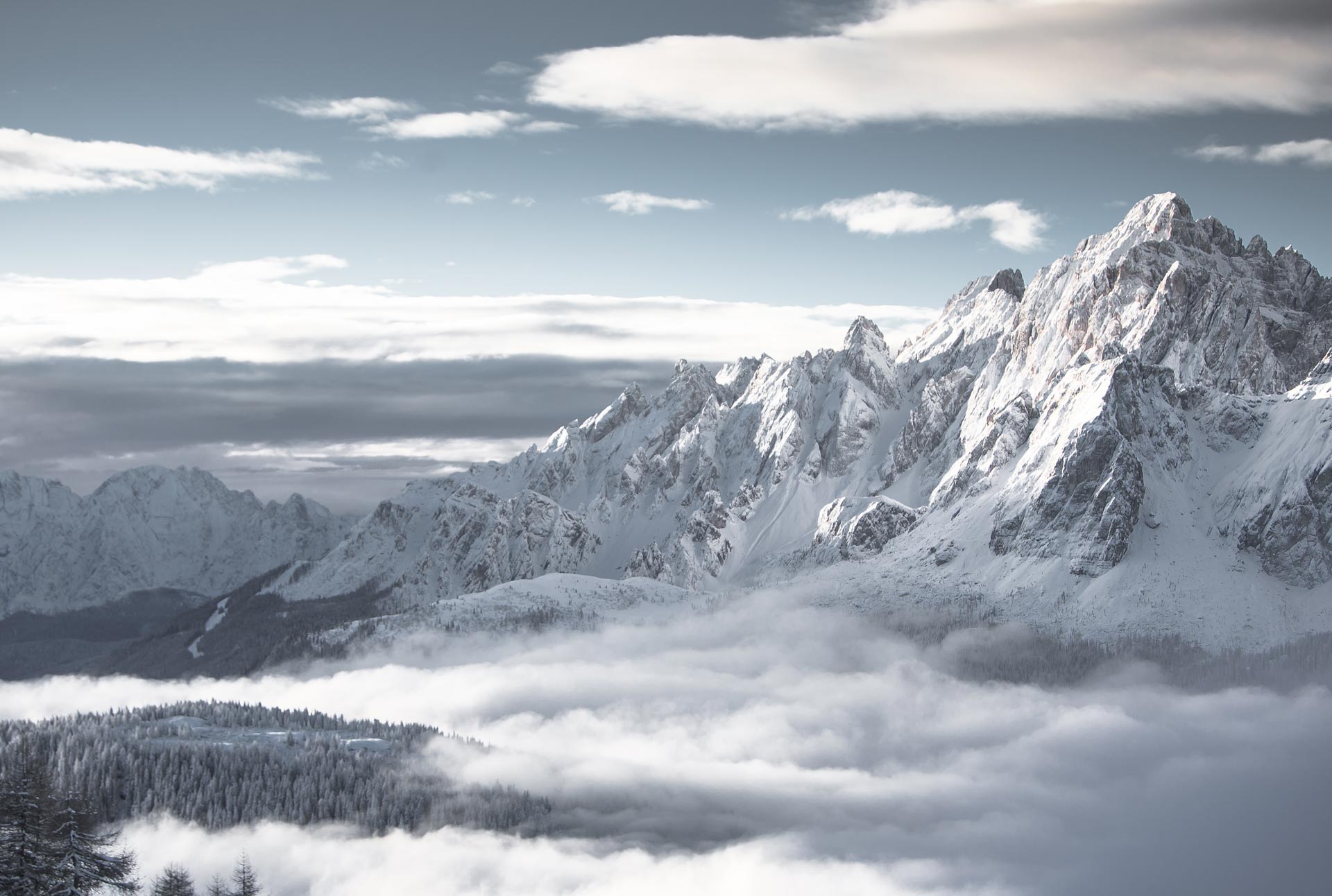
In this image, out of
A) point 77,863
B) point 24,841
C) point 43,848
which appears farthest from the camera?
point 77,863

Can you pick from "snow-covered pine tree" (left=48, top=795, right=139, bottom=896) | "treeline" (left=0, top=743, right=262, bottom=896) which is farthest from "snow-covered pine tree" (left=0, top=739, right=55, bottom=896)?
"snow-covered pine tree" (left=48, top=795, right=139, bottom=896)

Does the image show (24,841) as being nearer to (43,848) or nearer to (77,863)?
(43,848)

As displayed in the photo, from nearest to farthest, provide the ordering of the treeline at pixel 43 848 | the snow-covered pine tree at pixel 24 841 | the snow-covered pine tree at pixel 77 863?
1. the snow-covered pine tree at pixel 24 841
2. the treeline at pixel 43 848
3. the snow-covered pine tree at pixel 77 863

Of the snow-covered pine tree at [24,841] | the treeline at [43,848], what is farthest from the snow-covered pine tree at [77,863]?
the snow-covered pine tree at [24,841]

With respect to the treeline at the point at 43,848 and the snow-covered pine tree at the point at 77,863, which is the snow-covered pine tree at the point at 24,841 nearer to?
the treeline at the point at 43,848

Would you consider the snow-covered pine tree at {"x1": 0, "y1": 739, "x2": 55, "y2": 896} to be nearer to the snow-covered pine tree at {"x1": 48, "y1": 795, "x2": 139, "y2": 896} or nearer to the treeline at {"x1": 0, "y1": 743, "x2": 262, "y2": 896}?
the treeline at {"x1": 0, "y1": 743, "x2": 262, "y2": 896}

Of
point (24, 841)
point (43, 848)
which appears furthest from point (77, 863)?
point (24, 841)

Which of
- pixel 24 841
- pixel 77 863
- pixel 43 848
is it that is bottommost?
pixel 77 863

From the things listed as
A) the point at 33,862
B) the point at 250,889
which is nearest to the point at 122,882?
the point at 33,862
